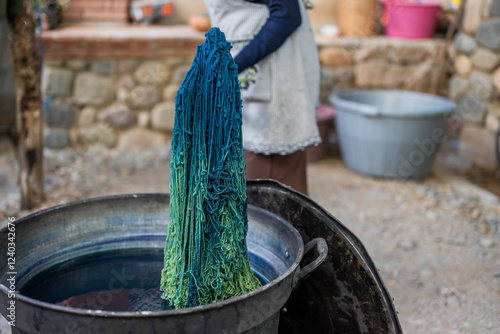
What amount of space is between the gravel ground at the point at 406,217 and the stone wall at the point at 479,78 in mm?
635

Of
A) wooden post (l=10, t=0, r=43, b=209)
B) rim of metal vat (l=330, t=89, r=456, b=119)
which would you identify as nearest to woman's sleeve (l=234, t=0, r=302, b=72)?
wooden post (l=10, t=0, r=43, b=209)

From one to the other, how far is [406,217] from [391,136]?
2.60 ft

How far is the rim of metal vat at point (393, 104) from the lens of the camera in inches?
158

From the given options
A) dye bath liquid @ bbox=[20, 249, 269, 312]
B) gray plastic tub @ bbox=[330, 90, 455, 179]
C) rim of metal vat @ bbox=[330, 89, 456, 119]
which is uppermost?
dye bath liquid @ bbox=[20, 249, 269, 312]

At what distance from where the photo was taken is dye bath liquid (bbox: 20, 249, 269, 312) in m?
1.50

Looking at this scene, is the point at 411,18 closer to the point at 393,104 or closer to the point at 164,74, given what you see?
the point at 393,104

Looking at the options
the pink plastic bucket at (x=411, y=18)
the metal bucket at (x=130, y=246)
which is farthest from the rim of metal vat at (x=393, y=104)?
the metal bucket at (x=130, y=246)

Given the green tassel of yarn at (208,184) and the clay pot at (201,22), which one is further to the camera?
the clay pot at (201,22)

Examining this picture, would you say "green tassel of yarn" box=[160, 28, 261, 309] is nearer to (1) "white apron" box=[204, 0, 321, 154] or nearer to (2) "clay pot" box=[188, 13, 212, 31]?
(1) "white apron" box=[204, 0, 321, 154]

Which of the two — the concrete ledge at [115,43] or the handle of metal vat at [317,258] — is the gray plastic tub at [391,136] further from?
the handle of metal vat at [317,258]

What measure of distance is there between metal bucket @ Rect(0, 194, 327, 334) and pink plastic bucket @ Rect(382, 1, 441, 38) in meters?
3.96

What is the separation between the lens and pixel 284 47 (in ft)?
7.43

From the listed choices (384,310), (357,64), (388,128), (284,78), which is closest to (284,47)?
(284,78)

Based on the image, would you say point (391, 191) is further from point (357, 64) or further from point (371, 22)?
point (371, 22)
